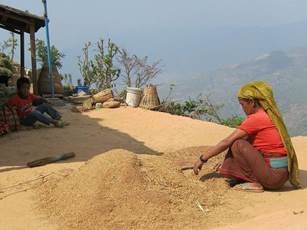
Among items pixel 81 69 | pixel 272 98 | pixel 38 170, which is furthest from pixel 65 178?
pixel 81 69

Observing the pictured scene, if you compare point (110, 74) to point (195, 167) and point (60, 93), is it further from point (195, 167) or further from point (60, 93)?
point (195, 167)

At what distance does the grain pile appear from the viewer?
204 inches

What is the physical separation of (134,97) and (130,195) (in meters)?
8.10

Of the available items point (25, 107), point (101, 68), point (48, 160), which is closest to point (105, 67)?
point (101, 68)

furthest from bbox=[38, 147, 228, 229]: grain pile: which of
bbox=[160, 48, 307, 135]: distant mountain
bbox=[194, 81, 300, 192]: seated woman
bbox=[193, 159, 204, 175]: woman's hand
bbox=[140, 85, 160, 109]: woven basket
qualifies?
bbox=[160, 48, 307, 135]: distant mountain

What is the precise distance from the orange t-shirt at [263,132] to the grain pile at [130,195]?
24.6 inches

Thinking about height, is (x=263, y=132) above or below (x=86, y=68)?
below

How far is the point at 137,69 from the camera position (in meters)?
17.9

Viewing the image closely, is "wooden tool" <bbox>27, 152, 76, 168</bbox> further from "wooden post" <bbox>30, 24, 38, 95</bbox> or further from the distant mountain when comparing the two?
the distant mountain

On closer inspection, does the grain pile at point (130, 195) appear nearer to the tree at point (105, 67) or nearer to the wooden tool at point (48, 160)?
the wooden tool at point (48, 160)

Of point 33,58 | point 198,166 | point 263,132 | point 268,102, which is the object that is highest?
point 33,58

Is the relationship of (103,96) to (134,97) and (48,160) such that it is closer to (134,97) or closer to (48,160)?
(134,97)

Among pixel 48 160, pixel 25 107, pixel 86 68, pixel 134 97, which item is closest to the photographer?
pixel 48 160

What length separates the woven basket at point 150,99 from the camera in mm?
13384
